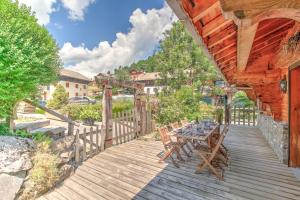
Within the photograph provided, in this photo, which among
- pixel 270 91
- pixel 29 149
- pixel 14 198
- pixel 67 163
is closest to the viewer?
pixel 14 198

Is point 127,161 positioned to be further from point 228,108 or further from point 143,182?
point 228,108

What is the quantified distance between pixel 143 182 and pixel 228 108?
8783mm

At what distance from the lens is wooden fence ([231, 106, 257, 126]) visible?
1075cm

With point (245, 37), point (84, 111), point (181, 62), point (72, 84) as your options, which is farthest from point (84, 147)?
point (72, 84)

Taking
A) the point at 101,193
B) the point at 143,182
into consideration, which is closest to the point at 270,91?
the point at 143,182

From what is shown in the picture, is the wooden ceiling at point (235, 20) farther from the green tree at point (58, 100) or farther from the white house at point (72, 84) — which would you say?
the white house at point (72, 84)

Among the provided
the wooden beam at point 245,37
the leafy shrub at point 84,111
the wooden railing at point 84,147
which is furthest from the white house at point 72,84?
the wooden beam at point 245,37

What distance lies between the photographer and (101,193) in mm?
3754

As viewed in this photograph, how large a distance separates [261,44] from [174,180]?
132 inches

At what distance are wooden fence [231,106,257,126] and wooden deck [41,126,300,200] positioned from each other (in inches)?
216

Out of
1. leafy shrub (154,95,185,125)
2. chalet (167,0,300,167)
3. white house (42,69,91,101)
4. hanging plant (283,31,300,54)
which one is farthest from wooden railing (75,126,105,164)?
white house (42,69,91,101)

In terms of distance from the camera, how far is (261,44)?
3756 millimetres

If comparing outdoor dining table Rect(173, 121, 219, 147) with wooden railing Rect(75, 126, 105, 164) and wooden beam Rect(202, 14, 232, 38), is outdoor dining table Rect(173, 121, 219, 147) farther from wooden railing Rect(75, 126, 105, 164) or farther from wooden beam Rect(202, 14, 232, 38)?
wooden beam Rect(202, 14, 232, 38)

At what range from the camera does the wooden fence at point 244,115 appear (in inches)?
423
